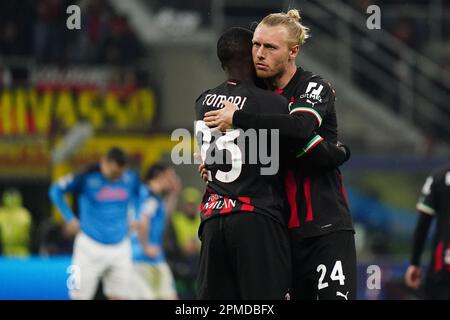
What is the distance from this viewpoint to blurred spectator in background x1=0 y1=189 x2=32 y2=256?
1897 centimetres

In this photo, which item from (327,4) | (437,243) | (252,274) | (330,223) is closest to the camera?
(252,274)

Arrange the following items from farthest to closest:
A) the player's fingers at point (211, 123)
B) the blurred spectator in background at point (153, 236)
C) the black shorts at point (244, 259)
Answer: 1. the blurred spectator in background at point (153, 236)
2. the player's fingers at point (211, 123)
3. the black shorts at point (244, 259)

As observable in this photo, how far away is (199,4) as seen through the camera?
18.1 metres

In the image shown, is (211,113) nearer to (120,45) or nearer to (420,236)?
(420,236)

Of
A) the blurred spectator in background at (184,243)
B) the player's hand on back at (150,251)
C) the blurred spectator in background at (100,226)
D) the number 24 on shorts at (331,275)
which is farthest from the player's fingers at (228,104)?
the blurred spectator in background at (184,243)

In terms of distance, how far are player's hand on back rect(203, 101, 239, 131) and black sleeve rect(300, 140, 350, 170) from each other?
49 cm

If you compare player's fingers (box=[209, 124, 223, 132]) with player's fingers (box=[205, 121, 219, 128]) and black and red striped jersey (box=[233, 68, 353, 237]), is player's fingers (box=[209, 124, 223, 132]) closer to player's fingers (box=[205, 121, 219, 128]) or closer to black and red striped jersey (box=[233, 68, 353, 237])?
player's fingers (box=[205, 121, 219, 128])

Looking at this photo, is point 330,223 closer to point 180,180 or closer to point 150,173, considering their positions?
point 150,173

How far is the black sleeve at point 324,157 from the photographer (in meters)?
6.13

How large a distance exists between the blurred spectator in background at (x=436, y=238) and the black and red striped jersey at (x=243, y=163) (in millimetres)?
2625

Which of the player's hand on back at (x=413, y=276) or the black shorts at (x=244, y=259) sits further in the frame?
the player's hand on back at (x=413, y=276)

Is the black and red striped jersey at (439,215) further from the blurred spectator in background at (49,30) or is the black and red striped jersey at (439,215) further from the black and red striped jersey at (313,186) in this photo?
the blurred spectator in background at (49,30)
